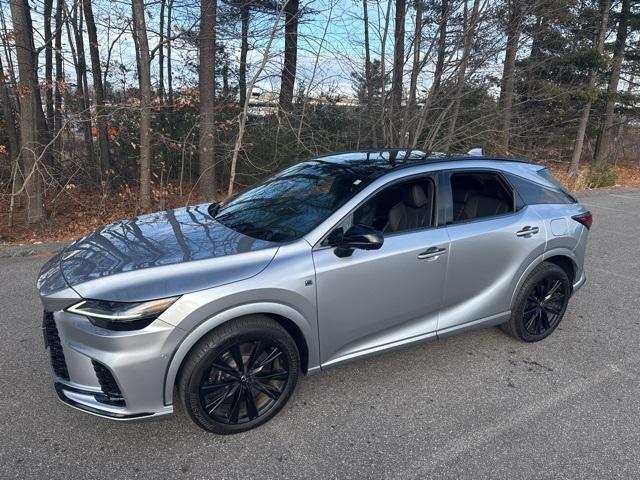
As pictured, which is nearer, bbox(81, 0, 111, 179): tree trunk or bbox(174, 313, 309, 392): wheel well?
bbox(174, 313, 309, 392): wheel well

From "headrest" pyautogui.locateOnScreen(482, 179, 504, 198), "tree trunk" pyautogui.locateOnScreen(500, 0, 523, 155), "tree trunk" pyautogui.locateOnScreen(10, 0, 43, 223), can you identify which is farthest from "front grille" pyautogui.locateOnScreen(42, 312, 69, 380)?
"tree trunk" pyautogui.locateOnScreen(500, 0, 523, 155)

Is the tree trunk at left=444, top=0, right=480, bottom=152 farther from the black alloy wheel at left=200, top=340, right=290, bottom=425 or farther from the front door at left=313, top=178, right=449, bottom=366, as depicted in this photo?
the black alloy wheel at left=200, top=340, right=290, bottom=425

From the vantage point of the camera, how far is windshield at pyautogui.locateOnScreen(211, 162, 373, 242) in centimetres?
289

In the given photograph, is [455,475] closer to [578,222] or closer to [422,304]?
[422,304]

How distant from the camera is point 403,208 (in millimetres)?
3219

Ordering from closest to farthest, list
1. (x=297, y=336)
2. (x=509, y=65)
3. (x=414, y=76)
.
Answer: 1. (x=297, y=336)
2. (x=414, y=76)
3. (x=509, y=65)

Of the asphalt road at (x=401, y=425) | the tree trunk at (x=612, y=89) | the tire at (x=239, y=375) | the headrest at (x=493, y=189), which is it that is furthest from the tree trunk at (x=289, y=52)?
the tree trunk at (x=612, y=89)

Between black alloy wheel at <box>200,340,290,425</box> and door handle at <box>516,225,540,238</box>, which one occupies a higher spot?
door handle at <box>516,225,540,238</box>

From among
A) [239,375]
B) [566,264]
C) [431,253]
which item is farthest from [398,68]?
[239,375]

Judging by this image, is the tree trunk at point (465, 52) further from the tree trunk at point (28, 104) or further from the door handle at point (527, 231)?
the tree trunk at point (28, 104)

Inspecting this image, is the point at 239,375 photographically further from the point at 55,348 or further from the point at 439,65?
the point at 439,65

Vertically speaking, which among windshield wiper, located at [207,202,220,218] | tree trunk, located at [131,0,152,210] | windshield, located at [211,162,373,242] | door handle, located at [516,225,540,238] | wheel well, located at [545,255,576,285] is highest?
tree trunk, located at [131,0,152,210]

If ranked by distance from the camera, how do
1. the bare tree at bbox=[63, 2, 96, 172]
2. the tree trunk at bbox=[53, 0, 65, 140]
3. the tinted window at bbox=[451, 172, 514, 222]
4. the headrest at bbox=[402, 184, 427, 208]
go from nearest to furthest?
the headrest at bbox=[402, 184, 427, 208]
the tinted window at bbox=[451, 172, 514, 222]
the tree trunk at bbox=[53, 0, 65, 140]
the bare tree at bbox=[63, 2, 96, 172]

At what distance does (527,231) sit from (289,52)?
24.4ft
